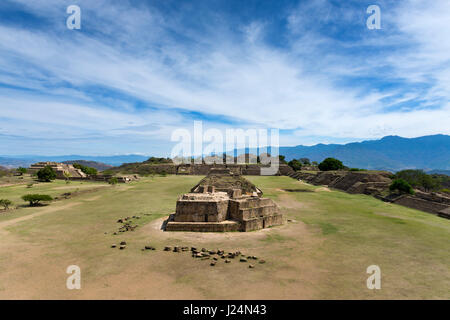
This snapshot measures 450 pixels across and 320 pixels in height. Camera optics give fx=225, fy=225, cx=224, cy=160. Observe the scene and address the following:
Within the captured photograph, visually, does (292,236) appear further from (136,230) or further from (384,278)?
(136,230)

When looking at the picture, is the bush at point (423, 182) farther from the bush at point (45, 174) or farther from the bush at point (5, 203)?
the bush at point (45, 174)

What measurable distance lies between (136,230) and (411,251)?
16.8 meters

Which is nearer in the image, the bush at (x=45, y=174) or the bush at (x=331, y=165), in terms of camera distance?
the bush at (x=45, y=174)

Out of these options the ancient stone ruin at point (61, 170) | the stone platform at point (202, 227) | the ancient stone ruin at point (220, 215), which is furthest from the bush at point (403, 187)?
the ancient stone ruin at point (61, 170)

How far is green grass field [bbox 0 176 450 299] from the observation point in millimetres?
8258

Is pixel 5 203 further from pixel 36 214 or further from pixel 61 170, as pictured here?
pixel 61 170

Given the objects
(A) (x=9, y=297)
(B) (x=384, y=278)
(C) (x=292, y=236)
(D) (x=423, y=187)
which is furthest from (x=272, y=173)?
(A) (x=9, y=297)

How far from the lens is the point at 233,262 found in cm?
1077

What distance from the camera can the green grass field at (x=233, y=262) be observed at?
8.26 metres

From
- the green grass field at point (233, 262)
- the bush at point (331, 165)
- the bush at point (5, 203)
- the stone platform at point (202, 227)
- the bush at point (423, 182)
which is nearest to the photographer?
the green grass field at point (233, 262)

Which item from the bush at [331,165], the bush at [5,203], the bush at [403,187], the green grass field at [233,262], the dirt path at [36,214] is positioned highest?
the bush at [331,165]

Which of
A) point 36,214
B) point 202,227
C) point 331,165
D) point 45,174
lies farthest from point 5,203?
point 331,165

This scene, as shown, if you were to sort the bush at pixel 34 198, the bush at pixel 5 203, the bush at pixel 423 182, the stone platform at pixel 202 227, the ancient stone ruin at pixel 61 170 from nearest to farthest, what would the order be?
the stone platform at pixel 202 227 < the bush at pixel 5 203 < the bush at pixel 34 198 < the bush at pixel 423 182 < the ancient stone ruin at pixel 61 170
